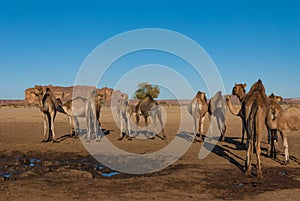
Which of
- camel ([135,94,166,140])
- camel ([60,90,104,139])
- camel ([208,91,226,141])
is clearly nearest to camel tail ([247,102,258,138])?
camel ([208,91,226,141])

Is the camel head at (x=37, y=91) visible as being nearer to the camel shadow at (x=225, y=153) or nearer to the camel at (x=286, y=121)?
the camel shadow at (x=225, y=153)

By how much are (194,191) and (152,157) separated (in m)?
5.62

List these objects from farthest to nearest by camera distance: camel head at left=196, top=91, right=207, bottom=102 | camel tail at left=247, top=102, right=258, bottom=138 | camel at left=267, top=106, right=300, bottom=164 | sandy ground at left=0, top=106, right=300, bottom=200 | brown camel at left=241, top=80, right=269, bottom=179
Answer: camel head at left=196, top=91, right=207, bottom=102
camel at left=267, top=106, right=300, bottom=164
camel tail at left=247, top=102, right=258, bottom=138
brown camel at left=241, top=80, right=269, bottom=179
sandy ground at left=0, top=106, right=300, bottom=200

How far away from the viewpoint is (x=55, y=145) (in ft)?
57.6

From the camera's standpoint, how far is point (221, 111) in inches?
761

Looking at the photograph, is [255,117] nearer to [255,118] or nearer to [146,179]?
[255,118]

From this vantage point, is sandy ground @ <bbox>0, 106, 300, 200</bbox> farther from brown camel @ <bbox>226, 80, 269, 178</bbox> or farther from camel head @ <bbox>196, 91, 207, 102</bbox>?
camel head @ <bbox>196, 91, 207, 102</bbox>

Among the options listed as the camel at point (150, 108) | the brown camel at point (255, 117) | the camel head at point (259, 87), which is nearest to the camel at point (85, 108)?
the camel at point (150, 108)

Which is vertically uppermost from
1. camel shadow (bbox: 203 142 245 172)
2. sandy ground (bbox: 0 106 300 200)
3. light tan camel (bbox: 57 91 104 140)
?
Result: light tan camel (bbox: 57 91 104 140)

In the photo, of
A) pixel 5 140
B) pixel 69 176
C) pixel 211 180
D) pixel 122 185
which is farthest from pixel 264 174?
pixel 5 140

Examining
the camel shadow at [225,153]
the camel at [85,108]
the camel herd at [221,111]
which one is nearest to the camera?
the camel herd at [221,111]

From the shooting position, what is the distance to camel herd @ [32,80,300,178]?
1080 cm

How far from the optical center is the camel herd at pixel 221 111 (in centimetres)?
1080

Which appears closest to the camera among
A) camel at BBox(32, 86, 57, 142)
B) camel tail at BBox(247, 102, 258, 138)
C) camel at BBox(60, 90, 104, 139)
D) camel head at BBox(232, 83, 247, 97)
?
camel tail at BBox(247, 102, 258, 138)
